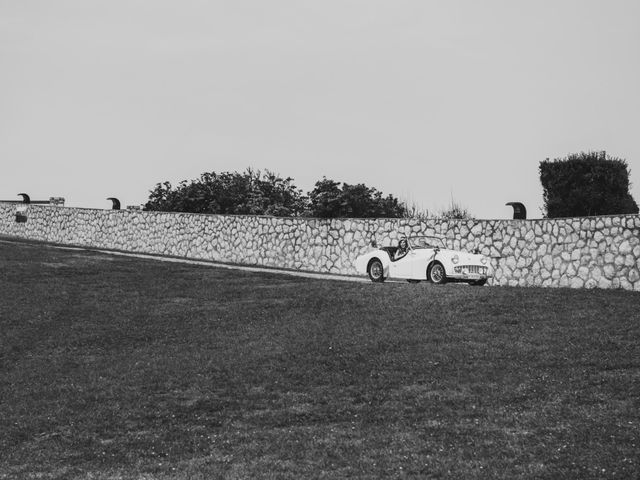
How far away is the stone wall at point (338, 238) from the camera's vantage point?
27.0 meters

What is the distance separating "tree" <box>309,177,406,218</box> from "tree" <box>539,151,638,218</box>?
949 centimetres

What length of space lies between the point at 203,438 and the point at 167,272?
2078cm

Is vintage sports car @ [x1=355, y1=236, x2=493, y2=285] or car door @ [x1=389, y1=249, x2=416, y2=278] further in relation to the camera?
car door @ [x1=389, y1=249, x2=416, y2=278]

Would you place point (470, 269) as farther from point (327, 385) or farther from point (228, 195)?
point (228, 195)

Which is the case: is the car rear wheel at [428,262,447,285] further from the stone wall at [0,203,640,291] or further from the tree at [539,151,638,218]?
the tree at [539,151,638,218]

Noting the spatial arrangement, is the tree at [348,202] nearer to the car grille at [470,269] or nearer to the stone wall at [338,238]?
the stone wall at [338,238]

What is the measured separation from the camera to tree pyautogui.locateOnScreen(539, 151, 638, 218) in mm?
33062

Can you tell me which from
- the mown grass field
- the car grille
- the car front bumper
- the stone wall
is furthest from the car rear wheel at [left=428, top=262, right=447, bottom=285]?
the stone wall

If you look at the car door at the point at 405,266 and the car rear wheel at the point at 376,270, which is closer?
the car door at the point at 405,266

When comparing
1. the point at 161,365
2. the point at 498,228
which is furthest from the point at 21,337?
the point at 498,228

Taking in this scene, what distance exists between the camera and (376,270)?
29.1 m

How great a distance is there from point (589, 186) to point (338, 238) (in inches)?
377

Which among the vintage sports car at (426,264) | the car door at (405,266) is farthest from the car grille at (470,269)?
the car door at (405,266)

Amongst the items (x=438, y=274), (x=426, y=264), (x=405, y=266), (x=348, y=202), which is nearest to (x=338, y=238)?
(x=348, y=202)
